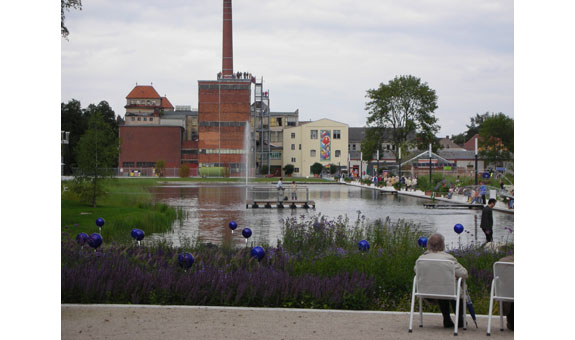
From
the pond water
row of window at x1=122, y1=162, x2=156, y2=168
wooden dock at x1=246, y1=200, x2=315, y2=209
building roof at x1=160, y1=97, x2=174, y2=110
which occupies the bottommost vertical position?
the pond water

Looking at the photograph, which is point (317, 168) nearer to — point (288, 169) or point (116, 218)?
point (288, 169)

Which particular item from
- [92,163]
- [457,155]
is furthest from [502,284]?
[457,155]

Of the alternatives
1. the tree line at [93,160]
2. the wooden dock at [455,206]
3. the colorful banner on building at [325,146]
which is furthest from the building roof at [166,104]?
the tree line at [93,160]

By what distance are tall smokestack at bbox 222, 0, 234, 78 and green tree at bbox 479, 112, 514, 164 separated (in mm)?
36401

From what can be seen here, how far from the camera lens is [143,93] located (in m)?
120

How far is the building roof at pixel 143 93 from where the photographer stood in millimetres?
119188

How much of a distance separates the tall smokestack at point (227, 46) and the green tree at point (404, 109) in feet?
75.0

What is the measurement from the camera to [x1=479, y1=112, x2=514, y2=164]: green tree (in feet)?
253

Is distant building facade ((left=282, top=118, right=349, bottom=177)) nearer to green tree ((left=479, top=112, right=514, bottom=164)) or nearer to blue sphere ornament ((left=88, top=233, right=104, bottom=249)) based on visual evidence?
green tree ((left=479, top=112, right=514, bottom=164))

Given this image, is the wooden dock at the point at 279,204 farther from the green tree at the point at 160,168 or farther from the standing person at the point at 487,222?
the green tree at the point at 160,168

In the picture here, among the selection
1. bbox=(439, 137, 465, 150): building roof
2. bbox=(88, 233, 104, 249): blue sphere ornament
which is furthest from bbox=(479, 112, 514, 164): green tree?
bbox=(88, 233, 104, 249): blue sphere ornament

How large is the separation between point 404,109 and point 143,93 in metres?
60.0

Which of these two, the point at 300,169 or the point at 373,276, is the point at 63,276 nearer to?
the point at 373,276
